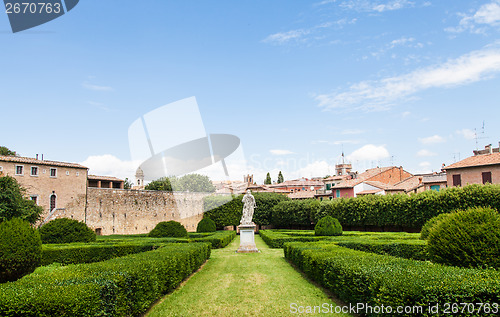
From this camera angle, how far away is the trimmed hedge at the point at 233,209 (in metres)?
40.8

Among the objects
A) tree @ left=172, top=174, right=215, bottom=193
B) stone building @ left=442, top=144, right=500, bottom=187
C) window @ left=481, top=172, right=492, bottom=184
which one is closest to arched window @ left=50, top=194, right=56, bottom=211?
tree @ left=172, top=174, right=215, bottom=193

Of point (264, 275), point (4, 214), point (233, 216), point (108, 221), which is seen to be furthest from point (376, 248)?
point (233, 216)

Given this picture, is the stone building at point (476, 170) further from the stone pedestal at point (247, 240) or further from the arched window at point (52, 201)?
the arched window at point (52, 201)

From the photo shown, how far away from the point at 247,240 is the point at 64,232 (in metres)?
9.29

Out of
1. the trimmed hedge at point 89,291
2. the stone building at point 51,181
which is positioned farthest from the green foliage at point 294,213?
the trimmed hedge at point 89,291

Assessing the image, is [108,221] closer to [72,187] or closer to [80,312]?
[72,187]

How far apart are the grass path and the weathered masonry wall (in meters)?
22.0

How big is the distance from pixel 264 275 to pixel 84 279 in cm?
610

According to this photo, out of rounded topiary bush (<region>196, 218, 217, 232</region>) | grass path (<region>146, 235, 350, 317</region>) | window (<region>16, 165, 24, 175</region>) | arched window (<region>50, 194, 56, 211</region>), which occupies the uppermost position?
window (<region>16, 165, 24, 175</region>)

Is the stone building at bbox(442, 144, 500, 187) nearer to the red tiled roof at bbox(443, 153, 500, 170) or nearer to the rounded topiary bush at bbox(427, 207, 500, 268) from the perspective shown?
the red tiled roof at bbox(443, 153, 500, 170)

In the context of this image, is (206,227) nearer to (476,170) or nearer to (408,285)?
(408,285)

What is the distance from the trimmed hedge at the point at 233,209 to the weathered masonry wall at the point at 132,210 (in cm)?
247

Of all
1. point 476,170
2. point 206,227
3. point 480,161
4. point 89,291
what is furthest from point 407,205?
point 89,291

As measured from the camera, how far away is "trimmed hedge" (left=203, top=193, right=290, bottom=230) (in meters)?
40.8
